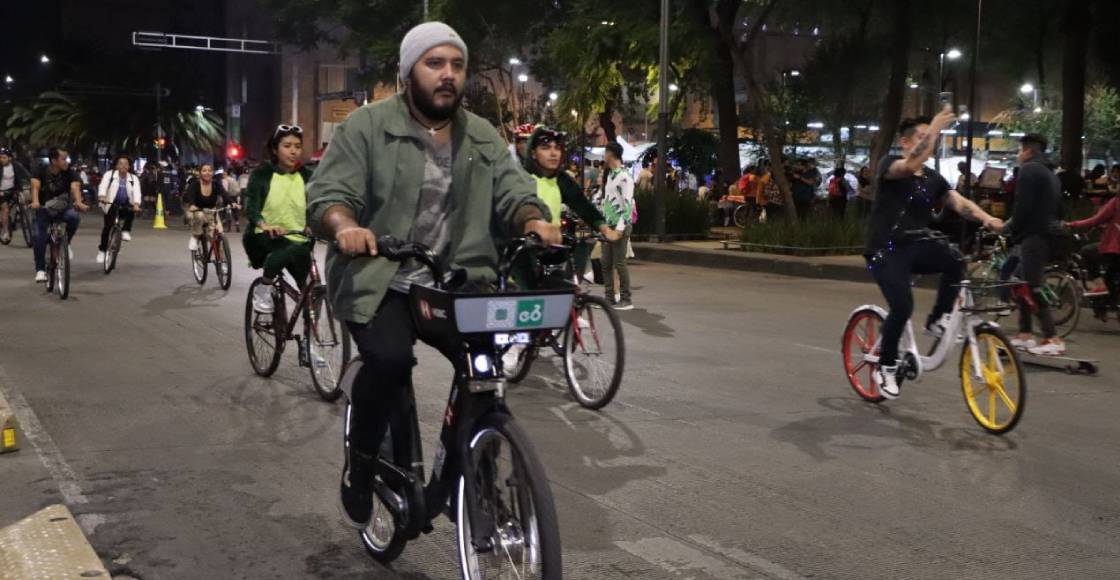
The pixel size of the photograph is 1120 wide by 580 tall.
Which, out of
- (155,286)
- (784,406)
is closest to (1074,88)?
(155,286)

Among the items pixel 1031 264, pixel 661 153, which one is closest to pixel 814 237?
pixel 661 153

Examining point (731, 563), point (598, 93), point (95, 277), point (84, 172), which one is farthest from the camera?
point (84, 172)

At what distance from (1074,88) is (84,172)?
4125 cm

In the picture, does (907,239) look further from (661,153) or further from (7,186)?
(7,186)

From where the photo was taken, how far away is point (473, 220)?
4.52 m

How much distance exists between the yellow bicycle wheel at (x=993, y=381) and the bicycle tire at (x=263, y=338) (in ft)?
15.1

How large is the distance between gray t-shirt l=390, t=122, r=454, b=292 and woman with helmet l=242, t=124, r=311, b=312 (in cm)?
488

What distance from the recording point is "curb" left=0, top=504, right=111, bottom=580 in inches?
188

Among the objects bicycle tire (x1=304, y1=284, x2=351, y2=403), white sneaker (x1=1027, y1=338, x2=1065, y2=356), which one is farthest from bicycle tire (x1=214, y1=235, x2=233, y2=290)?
white sneaker (x1=1027, y1=338, x2=1065, y2=356)

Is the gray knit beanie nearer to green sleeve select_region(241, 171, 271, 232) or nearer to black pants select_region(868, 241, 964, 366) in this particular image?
black pants select_region(868, 241, 964, 366)

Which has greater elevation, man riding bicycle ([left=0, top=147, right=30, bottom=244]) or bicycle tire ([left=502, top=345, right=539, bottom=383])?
man riding bicycle ([left=0, top=147, right=30, bottom=244])

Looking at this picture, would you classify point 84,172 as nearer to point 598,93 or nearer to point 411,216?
point 598,93

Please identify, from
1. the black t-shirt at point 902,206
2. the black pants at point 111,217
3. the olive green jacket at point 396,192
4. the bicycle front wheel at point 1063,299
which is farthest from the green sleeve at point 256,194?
the black pants at point 111,217

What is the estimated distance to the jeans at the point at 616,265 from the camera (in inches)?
552
